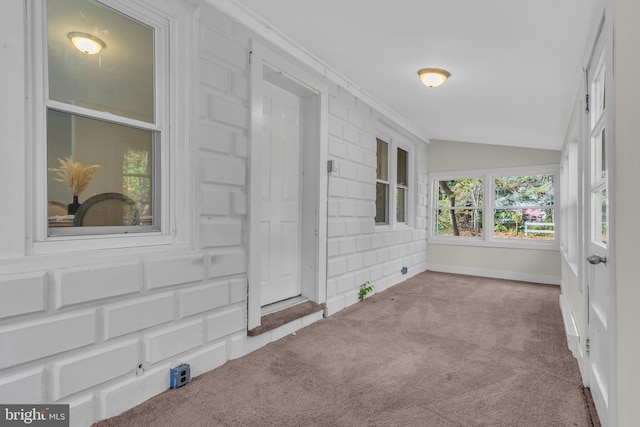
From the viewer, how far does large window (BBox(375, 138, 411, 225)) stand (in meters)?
4.76

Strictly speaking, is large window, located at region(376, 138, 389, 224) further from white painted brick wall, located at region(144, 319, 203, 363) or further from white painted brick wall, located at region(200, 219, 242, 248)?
white painted brick wall, located at region(144, 319, 203, 363)

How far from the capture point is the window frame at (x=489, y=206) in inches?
210

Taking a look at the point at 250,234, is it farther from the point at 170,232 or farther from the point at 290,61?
the point at 290,61

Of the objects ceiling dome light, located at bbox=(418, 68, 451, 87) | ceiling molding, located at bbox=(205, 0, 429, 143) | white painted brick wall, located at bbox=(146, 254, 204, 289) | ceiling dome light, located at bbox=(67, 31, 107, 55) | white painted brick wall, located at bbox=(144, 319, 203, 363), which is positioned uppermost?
ceiling molding, located at bbox=(205, 0, 429, 143)

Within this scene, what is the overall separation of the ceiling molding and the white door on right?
2047mm

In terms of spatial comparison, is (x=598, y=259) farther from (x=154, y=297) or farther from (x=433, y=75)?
(x=154, y=297)

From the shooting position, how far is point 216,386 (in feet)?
6.63

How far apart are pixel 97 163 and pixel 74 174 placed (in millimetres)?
123

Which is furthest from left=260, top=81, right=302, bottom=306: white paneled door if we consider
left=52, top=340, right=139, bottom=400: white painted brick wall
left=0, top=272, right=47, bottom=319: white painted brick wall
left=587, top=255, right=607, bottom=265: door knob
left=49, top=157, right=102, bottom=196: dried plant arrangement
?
left=587, top=255, right=607, bottom=265: door knob

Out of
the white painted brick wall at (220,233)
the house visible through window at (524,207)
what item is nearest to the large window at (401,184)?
the house visible through window at (524,207)

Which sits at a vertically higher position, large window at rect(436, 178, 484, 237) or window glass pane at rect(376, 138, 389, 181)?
window glass pane at rect(376, 138, 389, 181)

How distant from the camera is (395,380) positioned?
6.99 ft

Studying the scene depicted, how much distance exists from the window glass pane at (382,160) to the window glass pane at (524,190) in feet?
7.16

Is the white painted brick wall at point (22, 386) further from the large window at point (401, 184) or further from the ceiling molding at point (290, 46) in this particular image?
the large window at point (401, 184)
